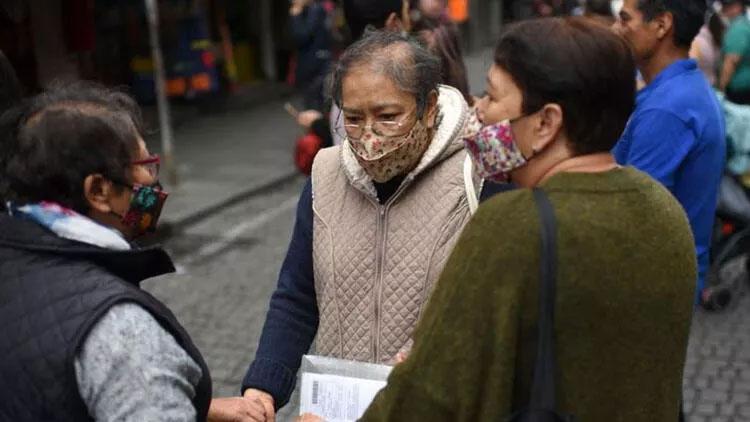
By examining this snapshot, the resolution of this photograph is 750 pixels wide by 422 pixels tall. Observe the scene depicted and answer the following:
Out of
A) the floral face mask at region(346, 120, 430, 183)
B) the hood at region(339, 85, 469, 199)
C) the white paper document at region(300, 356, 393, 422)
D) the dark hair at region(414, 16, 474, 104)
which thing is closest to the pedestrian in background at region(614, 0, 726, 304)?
the dark hair at region(414, 16, 474, 104)

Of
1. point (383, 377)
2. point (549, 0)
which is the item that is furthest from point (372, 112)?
point (549, 0)

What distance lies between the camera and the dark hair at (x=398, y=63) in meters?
2.27

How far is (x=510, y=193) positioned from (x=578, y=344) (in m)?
0.27

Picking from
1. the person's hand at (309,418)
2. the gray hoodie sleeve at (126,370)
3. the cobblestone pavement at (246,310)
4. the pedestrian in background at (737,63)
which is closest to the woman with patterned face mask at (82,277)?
the gray hoodie sleeve at (126,370)

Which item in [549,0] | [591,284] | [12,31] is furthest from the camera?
[549,0]

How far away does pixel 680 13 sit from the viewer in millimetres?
3260

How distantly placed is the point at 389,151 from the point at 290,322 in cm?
57

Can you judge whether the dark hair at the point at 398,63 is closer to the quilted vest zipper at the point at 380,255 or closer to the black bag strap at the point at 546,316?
the quilted vest zipper at the point at 380,255

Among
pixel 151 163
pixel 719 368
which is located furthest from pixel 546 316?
pixel 719 368

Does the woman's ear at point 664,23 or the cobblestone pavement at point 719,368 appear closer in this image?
the woman's ear at point 664,23

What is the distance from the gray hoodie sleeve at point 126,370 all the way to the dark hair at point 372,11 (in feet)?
7.56

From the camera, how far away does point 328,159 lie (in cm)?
254

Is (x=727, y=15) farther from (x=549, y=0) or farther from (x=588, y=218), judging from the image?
(x=588, y=218)

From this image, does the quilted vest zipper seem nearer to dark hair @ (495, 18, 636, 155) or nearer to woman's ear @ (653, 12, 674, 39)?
dark hair @ (495, 18, 636, 155)
